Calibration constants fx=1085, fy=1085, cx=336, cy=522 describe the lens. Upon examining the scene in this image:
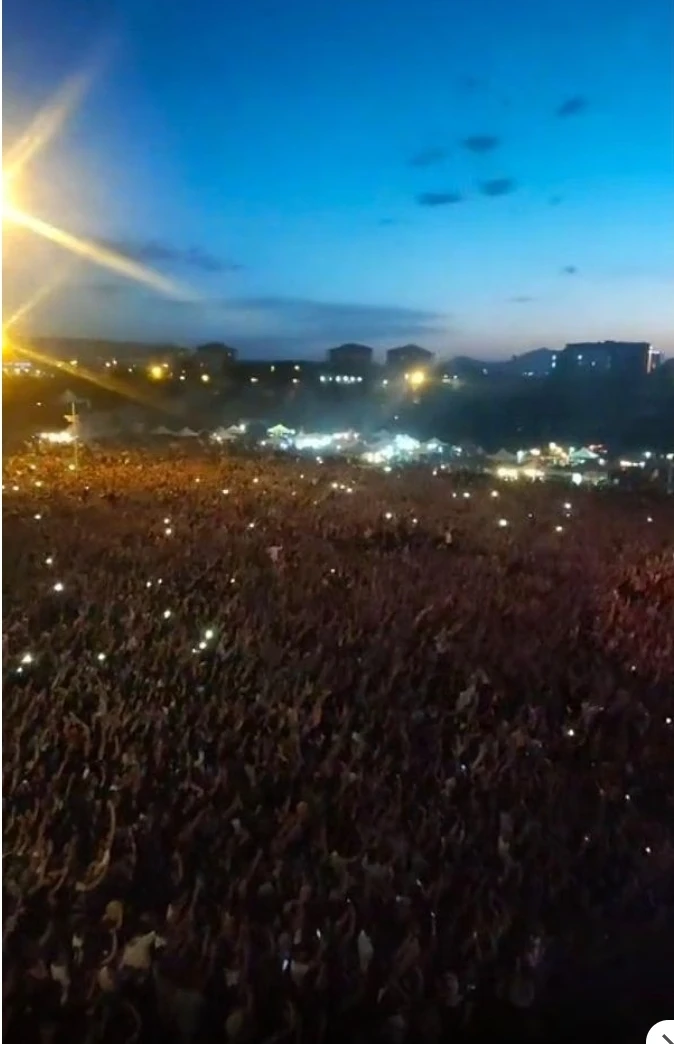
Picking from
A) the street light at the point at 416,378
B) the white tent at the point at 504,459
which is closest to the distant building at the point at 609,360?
the street light at the point at 416,378

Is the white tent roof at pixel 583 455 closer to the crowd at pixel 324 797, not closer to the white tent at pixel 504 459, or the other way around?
the white tent at pixel 504 459

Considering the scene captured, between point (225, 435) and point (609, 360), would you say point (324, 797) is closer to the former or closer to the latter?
point (225, 435)

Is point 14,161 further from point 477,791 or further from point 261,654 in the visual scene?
point 477,791

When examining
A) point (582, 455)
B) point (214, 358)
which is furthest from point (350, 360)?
point (582, 455)

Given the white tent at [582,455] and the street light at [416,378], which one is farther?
the street light at [416,378]

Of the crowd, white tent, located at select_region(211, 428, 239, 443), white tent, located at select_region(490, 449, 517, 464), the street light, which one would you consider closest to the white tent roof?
white tent, located at select_region(490, 449, 517, 464)

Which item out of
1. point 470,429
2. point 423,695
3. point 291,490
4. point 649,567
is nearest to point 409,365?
point 470,429

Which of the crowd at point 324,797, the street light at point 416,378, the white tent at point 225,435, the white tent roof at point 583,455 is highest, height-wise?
the crowd at point 324,797

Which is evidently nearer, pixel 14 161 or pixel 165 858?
pixel 165 858

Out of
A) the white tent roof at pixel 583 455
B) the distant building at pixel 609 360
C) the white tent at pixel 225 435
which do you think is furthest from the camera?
the distant building at pixel 609 360
